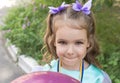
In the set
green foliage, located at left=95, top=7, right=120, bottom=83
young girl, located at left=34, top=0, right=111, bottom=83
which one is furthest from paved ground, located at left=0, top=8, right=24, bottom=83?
young girl, located at left=34, top=0, right=111, bottom=83

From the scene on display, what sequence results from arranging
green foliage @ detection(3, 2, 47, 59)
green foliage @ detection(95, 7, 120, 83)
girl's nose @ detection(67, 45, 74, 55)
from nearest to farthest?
1. girl's nose @ detection(67, 45, 74, 55)
2. green foliage @ detection(95, 7, 120, 83)
3. green foliage @ detection(3, 2, 47, 59)

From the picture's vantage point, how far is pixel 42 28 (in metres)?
6.46

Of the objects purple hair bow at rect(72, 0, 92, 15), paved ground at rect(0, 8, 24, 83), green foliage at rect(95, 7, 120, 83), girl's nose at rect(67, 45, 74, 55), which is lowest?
paved ground at rect(0, 8, 24, 83)

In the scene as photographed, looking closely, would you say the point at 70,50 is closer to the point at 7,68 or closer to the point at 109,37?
the point at 109,37

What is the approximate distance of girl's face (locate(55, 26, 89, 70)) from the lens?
2.54 metres

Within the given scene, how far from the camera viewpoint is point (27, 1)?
8.55 m

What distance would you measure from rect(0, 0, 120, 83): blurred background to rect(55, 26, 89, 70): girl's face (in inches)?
88.5

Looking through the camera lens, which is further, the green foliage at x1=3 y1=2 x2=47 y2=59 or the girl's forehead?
the green foliage at x1=3 y1=2 x2=47 y2=59

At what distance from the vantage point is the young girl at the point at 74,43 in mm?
2568

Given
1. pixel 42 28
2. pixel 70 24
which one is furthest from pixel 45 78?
pixel 42 28

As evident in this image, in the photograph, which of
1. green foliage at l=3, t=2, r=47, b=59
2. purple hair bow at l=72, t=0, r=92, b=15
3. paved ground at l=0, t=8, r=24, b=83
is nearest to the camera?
purple hair bow at l=72, t=0, r=92, b=15

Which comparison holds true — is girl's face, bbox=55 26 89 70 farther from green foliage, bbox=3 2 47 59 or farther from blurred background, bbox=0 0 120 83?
green foliage, bbox=3 2 47 59

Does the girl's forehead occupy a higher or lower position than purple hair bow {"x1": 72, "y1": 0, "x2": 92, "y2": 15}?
lower

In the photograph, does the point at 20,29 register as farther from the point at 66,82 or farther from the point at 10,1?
the point at 66,82
